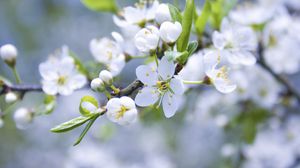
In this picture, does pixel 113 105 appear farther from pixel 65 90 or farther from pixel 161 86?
pixel 65 90

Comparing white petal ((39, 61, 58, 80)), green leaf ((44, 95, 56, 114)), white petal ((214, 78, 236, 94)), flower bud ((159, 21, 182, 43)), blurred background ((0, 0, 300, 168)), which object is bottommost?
blurred background ((0, 0, 300, 168))

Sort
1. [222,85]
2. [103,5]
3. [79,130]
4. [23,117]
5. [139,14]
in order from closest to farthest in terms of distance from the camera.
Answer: [222,85], [139,14], [23,117], [103,5], [79,130]

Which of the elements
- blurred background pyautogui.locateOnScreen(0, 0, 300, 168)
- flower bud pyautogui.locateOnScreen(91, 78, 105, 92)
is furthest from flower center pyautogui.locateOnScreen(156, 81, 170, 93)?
blurred background pyautogui.locateOnScreen(0, 0, 300, 168)

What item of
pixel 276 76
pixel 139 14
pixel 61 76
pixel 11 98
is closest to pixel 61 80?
pixel 61 76

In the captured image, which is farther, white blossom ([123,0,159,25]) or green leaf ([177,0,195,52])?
white blossom ([123,0,159,25])

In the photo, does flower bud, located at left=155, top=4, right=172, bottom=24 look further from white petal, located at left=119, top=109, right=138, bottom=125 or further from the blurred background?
the blurred background

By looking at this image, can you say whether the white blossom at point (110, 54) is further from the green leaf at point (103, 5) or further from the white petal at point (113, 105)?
the white petal at point (113, 105)

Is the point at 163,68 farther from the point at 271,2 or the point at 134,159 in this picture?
the point at 134,159
